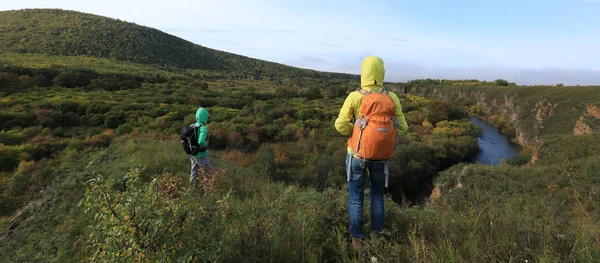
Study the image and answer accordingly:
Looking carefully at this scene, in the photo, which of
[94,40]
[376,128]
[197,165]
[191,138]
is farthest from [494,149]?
[94,40]

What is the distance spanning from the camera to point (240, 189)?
548 cm

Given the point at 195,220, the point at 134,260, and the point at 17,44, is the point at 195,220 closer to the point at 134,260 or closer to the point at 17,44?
the point at 134,260

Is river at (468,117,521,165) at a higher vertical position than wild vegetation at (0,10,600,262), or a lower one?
lower

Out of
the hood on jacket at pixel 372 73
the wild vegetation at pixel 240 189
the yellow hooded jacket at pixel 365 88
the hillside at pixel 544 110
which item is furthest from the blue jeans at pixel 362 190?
the hillside at pixel 544 110

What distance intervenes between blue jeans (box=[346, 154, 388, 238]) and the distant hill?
75969 millimetres

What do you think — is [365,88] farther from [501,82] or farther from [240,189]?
[501,82]

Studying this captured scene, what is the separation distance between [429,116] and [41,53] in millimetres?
77568

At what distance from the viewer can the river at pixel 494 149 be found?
3430 cm

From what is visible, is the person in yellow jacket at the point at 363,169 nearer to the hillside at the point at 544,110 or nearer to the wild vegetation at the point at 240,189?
the wild vegetation at the point at 240,189

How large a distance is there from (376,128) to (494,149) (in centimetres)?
4712

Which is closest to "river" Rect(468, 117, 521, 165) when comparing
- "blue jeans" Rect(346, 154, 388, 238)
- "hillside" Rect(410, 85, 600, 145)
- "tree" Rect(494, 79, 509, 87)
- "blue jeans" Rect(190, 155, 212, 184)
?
"hillside" Rect(410, 85, 600, 145)

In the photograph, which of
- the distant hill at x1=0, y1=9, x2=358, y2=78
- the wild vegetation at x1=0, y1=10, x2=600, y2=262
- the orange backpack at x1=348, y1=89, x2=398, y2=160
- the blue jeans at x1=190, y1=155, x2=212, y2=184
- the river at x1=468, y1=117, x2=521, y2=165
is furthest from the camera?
→ the distant hill at x1=0, y1=9, x2=358, y2=78

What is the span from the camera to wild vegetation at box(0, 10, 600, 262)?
73.9 inches

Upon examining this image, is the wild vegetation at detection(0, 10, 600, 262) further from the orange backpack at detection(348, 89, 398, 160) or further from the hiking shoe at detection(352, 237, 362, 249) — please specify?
the orange backpack at detection(348, 89, 398, 160)
